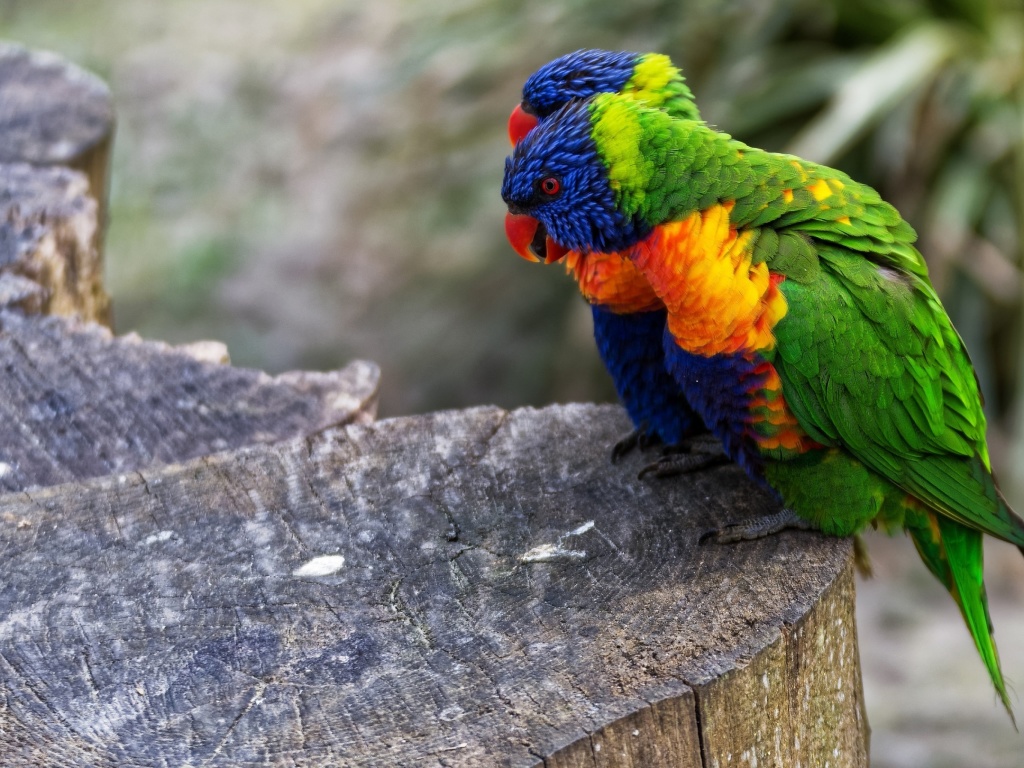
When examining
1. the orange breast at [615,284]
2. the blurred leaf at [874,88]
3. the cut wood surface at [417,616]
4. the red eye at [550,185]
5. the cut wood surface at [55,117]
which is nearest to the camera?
the cut wood surface at [417,616]

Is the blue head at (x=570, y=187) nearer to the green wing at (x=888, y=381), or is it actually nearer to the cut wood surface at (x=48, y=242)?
the green wing at (x=888, y=381)

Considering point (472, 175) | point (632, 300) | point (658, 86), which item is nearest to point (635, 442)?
point (632, 300)

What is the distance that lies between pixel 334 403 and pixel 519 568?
656 millimetres

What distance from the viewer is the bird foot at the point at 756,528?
1695 millimetres

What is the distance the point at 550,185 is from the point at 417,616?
784 millimetres

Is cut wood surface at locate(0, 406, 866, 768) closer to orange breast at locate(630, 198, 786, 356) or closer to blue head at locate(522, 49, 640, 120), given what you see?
orange breast at locate(630, 198, 786, 356)

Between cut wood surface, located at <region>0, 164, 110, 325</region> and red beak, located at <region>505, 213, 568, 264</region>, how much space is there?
1.09m

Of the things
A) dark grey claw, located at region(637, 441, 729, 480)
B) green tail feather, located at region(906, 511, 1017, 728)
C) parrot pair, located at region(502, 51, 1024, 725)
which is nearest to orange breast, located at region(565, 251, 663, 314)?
parrot pair, located at region(502, 51, 1024, 725)

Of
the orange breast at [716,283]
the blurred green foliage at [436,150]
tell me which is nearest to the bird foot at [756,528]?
the orange breast at [716,283]

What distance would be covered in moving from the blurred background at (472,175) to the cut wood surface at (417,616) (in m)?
2.21

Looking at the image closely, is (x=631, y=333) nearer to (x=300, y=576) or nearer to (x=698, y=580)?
(x=698, y=580)

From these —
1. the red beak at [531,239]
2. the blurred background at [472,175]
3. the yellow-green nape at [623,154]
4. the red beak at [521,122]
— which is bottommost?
the blurred background at [472,175]

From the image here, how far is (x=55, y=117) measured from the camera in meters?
2.82

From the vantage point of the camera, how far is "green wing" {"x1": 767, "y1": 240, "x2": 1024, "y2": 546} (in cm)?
173
